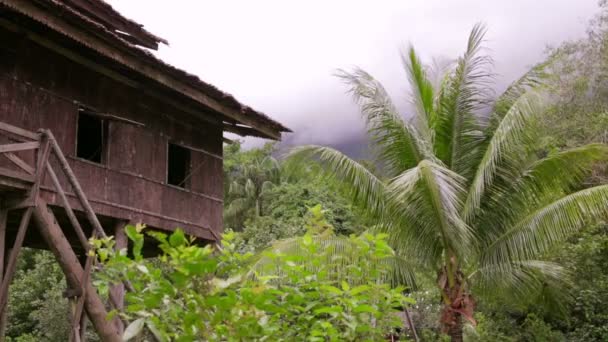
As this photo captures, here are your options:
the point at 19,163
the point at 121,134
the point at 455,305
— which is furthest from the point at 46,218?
the point at 455,305

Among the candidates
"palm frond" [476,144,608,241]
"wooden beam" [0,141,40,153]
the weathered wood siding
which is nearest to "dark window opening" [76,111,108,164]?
the weathered wood siding

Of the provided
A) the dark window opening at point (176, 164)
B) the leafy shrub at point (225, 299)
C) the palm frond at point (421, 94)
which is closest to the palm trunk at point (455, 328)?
the palm frond at point (421, 94)

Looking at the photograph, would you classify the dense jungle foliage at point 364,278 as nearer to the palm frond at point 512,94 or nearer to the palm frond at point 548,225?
the palm frond at point 512,94

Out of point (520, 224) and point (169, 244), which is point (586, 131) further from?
point (169, 244)

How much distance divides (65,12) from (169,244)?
6.08m

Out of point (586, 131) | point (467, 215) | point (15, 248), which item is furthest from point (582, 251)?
point (15, 248)

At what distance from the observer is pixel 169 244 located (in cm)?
246

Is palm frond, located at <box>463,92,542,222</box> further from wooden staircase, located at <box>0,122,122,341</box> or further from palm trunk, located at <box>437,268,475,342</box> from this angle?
wooden staircase, located at <box>0,122,122,341</box>

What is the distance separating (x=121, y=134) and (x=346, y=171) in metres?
3.85

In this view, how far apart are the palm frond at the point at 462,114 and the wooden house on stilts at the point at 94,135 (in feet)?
10.2

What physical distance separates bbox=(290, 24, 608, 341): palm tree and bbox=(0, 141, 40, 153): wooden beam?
4738 mm

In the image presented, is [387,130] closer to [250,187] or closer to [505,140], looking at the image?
[505,140]

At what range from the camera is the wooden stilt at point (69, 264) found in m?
7.62

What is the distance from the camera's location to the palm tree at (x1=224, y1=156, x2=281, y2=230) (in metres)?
35.7
